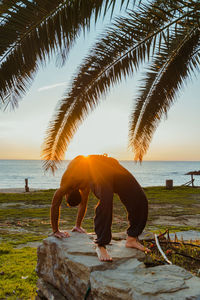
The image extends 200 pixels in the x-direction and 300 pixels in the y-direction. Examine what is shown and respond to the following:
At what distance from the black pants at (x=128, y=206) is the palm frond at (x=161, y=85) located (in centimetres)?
245

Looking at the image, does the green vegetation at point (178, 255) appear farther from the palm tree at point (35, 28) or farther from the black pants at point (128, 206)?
the palm tree at point (35, 28)

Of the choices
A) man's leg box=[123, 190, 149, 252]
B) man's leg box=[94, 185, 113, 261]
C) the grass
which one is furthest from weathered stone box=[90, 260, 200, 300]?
the grass

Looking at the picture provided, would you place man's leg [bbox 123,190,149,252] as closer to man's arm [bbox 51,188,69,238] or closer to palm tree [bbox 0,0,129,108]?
man's arm [bbox 51,188,69,238]

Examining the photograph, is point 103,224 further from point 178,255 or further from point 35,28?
point 35,28

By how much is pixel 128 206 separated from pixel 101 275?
0.95 meters

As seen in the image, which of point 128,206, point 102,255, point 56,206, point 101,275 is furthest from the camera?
point 56,206

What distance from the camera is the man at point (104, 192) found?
322 cm

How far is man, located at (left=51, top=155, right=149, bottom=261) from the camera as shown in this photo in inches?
127

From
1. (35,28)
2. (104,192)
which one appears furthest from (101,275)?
(35,28)

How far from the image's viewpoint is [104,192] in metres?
3.29

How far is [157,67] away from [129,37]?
109cm

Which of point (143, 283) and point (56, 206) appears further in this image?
point (56, 206)

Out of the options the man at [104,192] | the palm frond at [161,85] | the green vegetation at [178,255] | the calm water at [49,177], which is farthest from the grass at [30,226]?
the calm water at [49,177]

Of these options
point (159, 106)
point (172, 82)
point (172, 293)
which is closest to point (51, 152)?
point (159, 106)
